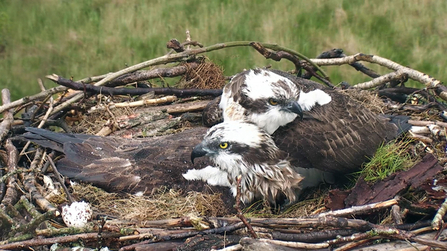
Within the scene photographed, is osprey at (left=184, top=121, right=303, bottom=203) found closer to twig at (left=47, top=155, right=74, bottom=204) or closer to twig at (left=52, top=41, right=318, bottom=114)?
twig at (left=47, top=155, right=74, bottom=204)

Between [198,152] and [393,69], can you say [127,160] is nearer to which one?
[198,152]

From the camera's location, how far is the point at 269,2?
368 inches

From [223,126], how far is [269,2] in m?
4.73

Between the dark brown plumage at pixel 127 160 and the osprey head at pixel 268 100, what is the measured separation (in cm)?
46

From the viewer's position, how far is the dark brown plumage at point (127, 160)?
5191 mm

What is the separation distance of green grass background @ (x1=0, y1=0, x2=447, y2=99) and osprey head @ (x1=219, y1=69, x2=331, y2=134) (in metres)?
2.79

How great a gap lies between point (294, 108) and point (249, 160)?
0.53 meters

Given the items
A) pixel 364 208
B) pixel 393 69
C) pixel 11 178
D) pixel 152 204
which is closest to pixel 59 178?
pixel 11 178

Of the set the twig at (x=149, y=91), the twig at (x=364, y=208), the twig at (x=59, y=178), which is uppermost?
the twig at (x=364, y=208)

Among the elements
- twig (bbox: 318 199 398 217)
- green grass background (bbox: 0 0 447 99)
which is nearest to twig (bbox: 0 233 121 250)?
twig (bbox: 318 199 398 217)

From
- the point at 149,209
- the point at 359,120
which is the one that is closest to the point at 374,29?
the point at 359,120

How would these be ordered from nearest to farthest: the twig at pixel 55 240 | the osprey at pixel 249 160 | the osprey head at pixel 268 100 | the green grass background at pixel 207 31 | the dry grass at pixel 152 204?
the twig at pixel 55 240 < the dry grass at pixel 152 204 < the osprey at pixel 249 160 < the osprey head at pixel 268 100 < the green grass background at pixel 207 31

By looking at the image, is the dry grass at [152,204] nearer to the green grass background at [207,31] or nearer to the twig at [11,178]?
the twig at [11,178]

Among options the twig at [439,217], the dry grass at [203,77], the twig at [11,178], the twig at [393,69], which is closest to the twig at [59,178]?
the twig at [11,178]
